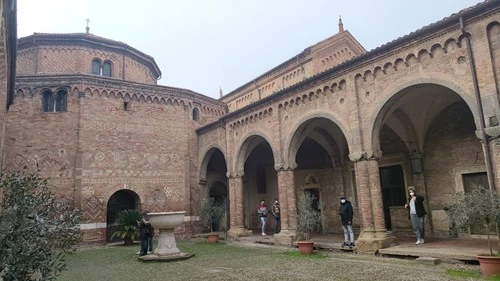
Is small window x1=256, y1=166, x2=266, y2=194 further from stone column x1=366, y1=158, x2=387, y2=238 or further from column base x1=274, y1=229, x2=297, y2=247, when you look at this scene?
stone column x1=366, y1=158, x2=387, y2=238

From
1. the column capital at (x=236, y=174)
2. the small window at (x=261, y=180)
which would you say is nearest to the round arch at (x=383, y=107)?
the column capital at (x=236, y=174)

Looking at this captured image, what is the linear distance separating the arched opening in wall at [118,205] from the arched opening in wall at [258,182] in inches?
262

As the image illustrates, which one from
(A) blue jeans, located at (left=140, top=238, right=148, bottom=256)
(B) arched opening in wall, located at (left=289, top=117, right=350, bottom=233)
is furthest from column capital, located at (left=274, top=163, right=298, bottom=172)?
(A) blue jeans, located at (left=140, top=238, right=148, bottom=256)

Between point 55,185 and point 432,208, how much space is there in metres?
15.8

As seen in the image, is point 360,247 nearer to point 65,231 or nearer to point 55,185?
point 65,231

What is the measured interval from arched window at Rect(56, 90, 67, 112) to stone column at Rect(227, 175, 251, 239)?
8.78 m

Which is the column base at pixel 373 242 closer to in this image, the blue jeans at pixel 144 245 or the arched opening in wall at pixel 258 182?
the blue jeans at pixel 144 245

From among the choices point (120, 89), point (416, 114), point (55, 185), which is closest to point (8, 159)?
point (55, 185)

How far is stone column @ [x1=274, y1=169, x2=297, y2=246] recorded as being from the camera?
13609 mm

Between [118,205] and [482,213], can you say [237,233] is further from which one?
[482,213]

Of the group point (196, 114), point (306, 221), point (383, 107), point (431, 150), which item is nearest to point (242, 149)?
point (196, 114)

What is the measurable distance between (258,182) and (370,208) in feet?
36.6

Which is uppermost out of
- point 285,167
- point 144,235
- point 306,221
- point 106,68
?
point 106,68

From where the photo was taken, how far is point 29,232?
13.1 feet
